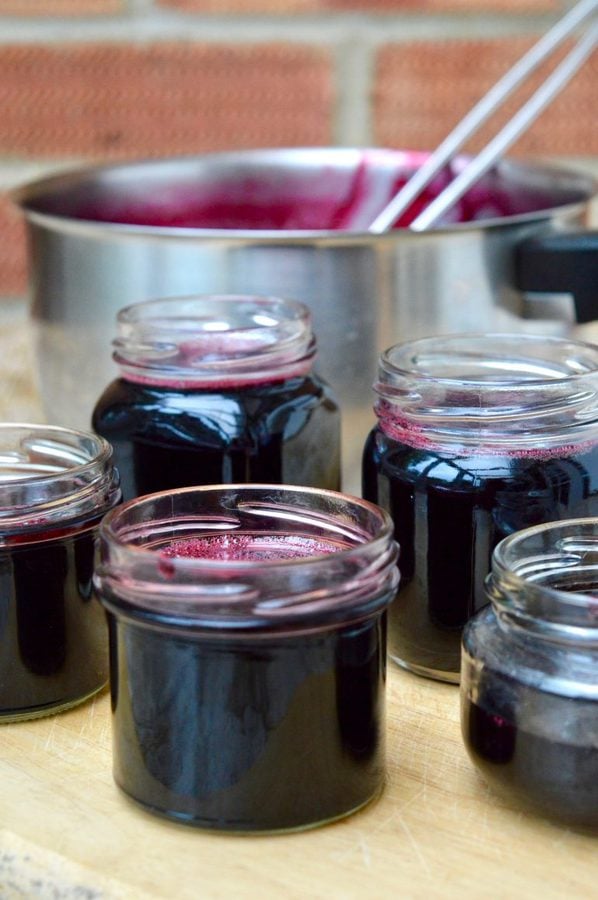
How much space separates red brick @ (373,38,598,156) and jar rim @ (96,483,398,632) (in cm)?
78

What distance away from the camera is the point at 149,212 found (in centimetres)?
97

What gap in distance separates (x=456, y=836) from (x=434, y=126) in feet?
2.98

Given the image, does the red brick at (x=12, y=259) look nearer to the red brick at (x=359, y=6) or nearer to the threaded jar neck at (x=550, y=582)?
the red brick at (x=359, y=6)

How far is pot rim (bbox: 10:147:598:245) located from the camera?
0.73m

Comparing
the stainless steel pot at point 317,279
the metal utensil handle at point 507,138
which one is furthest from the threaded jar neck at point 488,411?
the metal utensil handle at point 507,138

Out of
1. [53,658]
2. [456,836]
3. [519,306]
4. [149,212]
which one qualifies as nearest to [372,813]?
[456,836]

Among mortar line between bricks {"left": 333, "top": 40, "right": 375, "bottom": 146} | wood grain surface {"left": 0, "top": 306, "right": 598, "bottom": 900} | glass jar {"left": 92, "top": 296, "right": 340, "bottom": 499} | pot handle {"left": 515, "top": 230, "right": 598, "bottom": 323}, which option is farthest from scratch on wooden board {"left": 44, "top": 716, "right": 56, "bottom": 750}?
mortar line between bricks {"left": 333, "top": 40, "right": 375, "bottom": 146}

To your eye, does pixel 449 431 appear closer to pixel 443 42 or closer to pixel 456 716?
pixel 456 716

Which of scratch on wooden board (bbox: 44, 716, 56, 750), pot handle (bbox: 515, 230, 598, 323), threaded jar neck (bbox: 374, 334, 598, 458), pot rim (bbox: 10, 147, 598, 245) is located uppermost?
pot rim (bbox: 10, 147, 598, 245)

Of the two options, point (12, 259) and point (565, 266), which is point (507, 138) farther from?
point (12, 259)

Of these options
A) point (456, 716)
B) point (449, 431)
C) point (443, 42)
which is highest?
point (443, 42)

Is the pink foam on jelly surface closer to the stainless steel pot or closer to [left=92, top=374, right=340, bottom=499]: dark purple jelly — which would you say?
[left=92, top=374, right=340, bottom=499]: dark purple jelly

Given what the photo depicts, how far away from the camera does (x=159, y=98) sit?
1.31 m

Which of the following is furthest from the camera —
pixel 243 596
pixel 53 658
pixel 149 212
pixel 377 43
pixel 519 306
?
pixel 377 43
